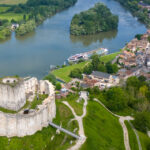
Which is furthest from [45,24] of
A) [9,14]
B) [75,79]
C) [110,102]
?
[110,102]

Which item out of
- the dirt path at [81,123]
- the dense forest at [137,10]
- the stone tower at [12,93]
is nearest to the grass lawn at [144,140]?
the dirt path at [81,123]

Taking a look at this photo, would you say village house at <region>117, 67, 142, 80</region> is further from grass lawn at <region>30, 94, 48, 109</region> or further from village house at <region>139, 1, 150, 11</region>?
village house at <region>139, 1, 150, 11</region>

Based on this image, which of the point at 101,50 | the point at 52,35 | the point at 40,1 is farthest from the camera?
the point at 40,1

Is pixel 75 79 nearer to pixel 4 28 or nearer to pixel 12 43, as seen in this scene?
pixel 12 43

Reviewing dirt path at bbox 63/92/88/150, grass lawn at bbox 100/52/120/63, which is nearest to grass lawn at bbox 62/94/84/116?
dirt path at bbox 63/92/88/150

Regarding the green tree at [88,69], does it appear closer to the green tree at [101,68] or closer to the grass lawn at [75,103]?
the green tree at [101,68]

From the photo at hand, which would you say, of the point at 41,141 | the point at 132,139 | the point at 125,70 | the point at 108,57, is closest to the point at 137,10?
the point at 108,57

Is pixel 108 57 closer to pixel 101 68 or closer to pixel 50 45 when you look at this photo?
pixel 101 68
